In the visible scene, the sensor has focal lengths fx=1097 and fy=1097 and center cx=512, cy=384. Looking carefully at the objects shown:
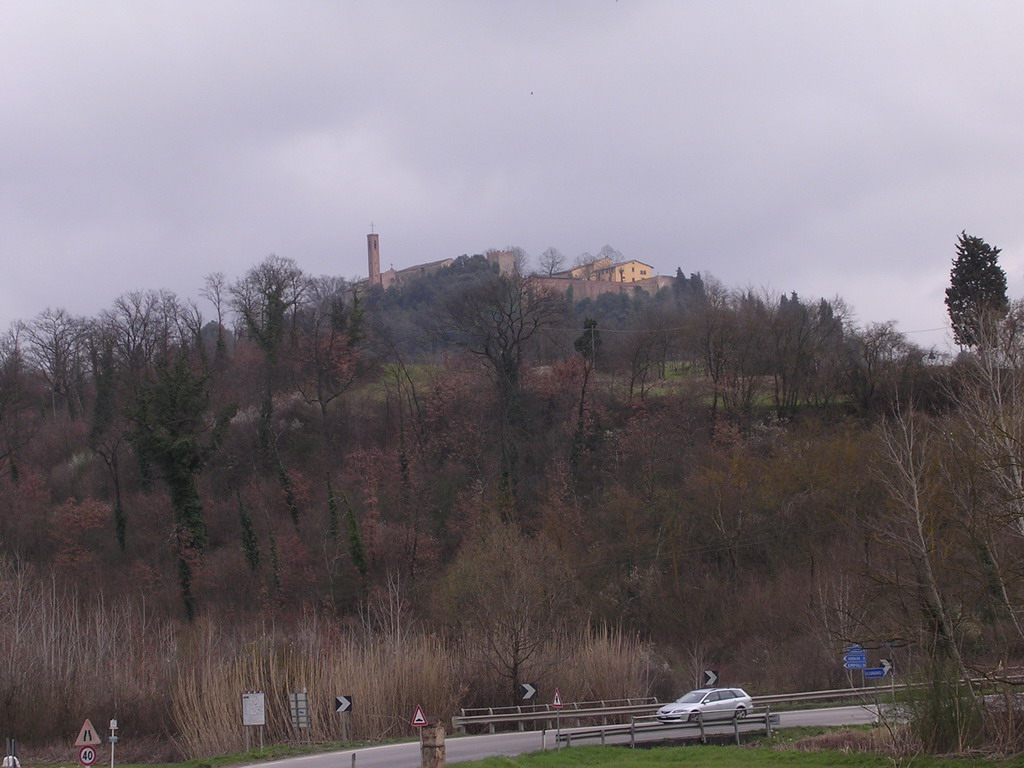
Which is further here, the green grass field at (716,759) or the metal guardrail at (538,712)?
the metal guardrail at (538,712)

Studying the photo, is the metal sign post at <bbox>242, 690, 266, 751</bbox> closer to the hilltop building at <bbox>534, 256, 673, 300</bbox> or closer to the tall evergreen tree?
the tall evergreen tree

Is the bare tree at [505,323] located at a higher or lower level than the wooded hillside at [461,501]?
higher

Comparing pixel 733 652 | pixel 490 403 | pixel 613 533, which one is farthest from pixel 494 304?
pixel 733 652

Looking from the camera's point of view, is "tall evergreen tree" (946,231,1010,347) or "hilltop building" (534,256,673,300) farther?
"hilltop building" (534,256,673,300)

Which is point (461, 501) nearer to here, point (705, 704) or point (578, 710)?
point (578, 710)

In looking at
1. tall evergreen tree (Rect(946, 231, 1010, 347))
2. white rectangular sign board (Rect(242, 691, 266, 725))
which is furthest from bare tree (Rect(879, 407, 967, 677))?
tall evergreen tree (Rect(946, 231, 1010, 347))

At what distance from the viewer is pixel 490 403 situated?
82562mm

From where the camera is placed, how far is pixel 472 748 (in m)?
31.8

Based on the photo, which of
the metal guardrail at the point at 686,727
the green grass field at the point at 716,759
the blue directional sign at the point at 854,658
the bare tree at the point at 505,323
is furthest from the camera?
the bare tree at the point at 505,323

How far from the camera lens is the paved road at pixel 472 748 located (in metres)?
28.8

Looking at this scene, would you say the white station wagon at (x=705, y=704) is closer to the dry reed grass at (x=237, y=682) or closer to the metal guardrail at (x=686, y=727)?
the metal guardrail at (x=686, y=727)

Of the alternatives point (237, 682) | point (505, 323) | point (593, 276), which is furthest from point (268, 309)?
point (593, 276)

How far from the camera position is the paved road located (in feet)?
94.4

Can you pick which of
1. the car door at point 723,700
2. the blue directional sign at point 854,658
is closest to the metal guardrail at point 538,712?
the car door at point 723,700
